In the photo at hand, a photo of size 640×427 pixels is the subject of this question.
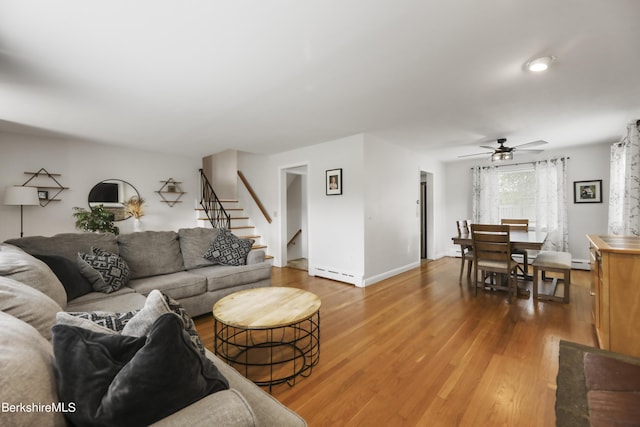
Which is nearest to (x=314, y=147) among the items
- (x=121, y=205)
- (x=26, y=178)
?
(x=121, y=205)

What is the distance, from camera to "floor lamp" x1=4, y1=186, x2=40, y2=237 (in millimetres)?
3914

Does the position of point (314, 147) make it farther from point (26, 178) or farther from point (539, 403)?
point (26, 178)

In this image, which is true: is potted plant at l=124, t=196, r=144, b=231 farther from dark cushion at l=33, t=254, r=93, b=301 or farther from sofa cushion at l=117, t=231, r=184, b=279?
dark cushion at l=33, t=254, r=93, b=301

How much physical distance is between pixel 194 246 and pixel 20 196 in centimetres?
290

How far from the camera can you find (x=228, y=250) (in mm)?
3412

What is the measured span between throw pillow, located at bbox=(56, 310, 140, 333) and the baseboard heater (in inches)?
136

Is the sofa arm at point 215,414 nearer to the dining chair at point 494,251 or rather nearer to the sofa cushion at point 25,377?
the sofa cushion at point 25,377

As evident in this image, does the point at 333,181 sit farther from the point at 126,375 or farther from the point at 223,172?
the point at 126,375

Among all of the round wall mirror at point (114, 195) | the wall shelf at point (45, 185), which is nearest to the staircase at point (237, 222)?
the round wall mirror at point (114, 195)

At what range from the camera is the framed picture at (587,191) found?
5.02 metres

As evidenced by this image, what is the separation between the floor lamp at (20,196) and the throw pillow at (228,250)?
9.73ft

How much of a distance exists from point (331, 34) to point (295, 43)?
10.4 inches

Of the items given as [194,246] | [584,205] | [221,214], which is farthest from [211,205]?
[584,205]

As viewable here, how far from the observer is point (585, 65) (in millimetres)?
2238
